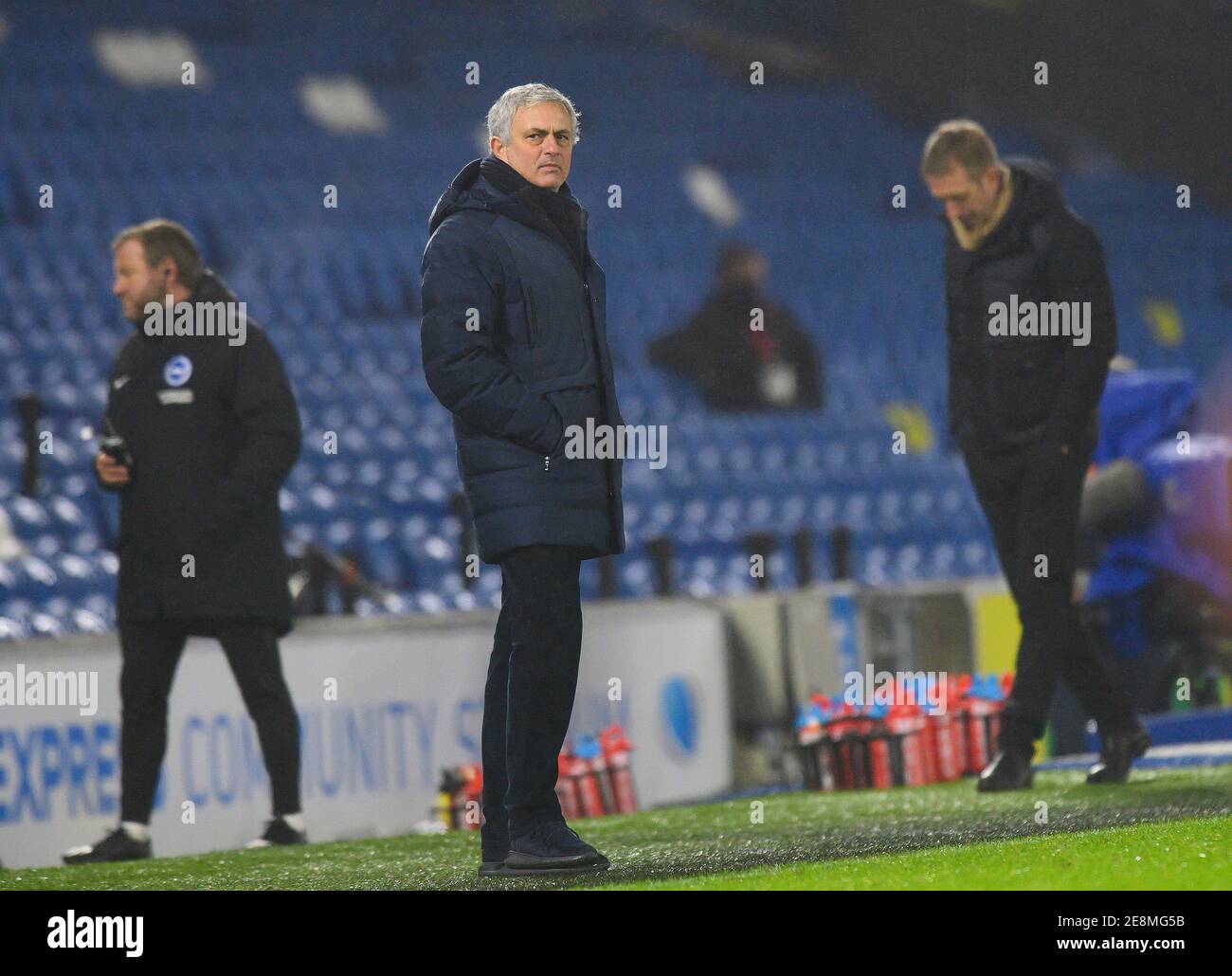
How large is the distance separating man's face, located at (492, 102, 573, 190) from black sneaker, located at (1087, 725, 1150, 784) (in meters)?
2.47

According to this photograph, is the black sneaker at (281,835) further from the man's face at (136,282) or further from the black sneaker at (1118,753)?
the black sneaker at (1118,753)

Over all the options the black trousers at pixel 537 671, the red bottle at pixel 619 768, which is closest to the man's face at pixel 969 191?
the black trousers at pixel 537 671

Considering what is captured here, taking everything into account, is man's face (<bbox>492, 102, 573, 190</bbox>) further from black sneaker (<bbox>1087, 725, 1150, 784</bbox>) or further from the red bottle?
the red bottle

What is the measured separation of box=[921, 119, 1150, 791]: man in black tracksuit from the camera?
5.39m

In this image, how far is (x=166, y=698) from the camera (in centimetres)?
527

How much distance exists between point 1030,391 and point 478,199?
204cm

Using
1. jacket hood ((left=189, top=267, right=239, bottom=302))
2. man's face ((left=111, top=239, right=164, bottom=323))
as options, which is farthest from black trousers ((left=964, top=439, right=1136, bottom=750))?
man's face ((left=111, top=239, right=164, bottom=323))

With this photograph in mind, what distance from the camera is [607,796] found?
6.96 m

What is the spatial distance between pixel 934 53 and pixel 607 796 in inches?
364

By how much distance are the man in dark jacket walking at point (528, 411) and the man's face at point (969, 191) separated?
1.81 m

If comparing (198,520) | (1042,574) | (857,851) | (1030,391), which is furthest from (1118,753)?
(198,520)

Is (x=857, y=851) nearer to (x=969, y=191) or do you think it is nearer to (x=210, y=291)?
(x=969, y=191)

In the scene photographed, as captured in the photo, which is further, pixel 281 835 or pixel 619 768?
pixel 619 768
